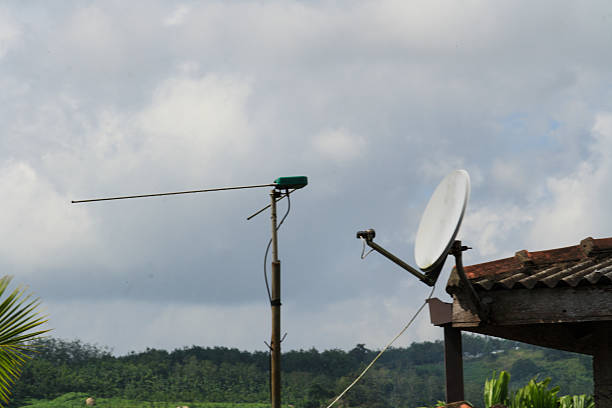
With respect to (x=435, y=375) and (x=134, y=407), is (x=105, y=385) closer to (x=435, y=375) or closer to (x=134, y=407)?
(x=134, y=407)

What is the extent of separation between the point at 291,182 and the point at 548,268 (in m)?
2.49

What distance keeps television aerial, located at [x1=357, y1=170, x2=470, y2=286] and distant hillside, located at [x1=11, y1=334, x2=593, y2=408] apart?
95.3ft

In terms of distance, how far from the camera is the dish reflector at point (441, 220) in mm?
5852

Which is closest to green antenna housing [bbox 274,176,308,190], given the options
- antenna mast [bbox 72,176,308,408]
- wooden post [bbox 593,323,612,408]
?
antenna mast [bbox 72,176,308,408]

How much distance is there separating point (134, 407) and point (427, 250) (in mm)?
29026

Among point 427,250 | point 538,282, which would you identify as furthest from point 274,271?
point 538,282

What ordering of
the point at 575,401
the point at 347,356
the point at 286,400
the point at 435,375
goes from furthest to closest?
the point at 435,375, the point at 347,356, the point at 286,400, the point at 575,401

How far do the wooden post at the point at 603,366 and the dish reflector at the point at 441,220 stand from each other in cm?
166

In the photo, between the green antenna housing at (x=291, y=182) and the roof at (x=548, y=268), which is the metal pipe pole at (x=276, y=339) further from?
the roof at (x=548, y=268)

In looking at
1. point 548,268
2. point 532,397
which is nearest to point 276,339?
point 548,268

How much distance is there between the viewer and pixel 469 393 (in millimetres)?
41156

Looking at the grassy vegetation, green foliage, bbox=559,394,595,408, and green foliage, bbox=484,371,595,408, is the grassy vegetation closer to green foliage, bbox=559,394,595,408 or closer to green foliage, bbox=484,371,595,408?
green foliage, bbox=484,371,595,408

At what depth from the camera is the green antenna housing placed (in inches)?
258

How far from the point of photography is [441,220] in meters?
6.25
